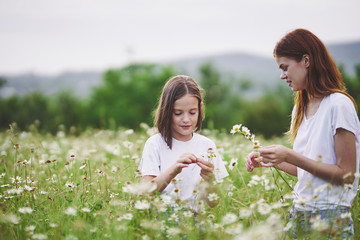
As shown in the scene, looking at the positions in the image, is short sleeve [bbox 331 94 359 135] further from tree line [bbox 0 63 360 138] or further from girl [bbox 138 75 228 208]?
tree line [bbox 0 63 360 138]

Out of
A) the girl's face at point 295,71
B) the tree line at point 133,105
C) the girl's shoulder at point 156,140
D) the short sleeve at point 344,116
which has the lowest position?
the tree line at point 133,105

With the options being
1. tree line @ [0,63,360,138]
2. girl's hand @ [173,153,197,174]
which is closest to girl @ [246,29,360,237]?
girl's hand @ [173,153,197,174]

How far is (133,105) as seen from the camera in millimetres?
43281

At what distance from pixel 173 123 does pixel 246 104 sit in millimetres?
51928

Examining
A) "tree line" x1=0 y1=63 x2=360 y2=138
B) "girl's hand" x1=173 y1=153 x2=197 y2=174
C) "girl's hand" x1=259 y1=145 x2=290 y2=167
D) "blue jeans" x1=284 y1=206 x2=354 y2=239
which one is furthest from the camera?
"tree line" x1=0 y1=63 x2=360 y2=138

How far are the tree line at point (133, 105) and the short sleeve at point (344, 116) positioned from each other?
35.8 meters

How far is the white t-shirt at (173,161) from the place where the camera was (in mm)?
2514

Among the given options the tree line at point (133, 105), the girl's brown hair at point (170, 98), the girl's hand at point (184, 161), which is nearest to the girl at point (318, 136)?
the girl's hand at point (184, 161)

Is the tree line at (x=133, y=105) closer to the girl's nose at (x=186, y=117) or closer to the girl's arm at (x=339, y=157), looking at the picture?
the girl's nose at (x=186, y=117)

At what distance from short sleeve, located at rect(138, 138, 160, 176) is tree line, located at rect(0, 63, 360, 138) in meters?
35.5

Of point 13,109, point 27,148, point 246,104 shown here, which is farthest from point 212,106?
point 27,148

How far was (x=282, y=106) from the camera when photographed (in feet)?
165

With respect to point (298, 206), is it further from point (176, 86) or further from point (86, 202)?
point (86, 202)

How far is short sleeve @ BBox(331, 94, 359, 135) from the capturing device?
6.91 ft
